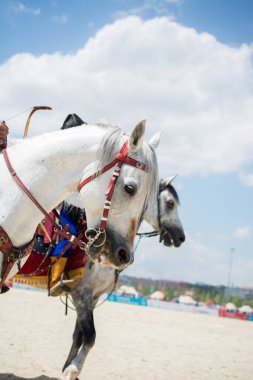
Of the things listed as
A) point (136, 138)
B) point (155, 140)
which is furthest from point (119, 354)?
point (136, 138)

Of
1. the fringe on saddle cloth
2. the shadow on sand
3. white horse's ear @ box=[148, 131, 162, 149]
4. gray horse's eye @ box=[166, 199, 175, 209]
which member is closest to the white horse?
white horse's ear @ box=[148, 131, 162, 149]

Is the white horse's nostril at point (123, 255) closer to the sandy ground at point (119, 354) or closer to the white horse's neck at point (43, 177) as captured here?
the white horse's neck at point (43, 177)

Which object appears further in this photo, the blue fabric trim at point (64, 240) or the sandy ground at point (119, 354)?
the sandy ground at point (119, 354)

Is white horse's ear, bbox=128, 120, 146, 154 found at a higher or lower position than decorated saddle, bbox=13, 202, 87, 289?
higher

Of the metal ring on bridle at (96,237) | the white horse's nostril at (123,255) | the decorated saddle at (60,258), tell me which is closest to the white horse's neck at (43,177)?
the metal ring on bridle at (96,237)

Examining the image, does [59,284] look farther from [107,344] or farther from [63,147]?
[107,344]

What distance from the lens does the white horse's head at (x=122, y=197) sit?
3.06m

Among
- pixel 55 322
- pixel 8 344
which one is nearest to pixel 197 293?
pixel 55 322

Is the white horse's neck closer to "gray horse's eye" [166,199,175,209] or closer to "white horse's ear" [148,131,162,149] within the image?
"white horse's ear" [148,131,162,149]

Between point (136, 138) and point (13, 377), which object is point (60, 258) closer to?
point (13, 377)

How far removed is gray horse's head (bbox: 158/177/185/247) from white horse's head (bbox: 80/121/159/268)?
13.9 feet

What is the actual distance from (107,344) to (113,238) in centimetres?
889

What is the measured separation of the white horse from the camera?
10.2 feet

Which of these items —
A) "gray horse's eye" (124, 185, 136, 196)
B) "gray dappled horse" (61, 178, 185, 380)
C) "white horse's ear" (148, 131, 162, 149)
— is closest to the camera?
"gray horse's eye" (124, 185, 136, 196)
